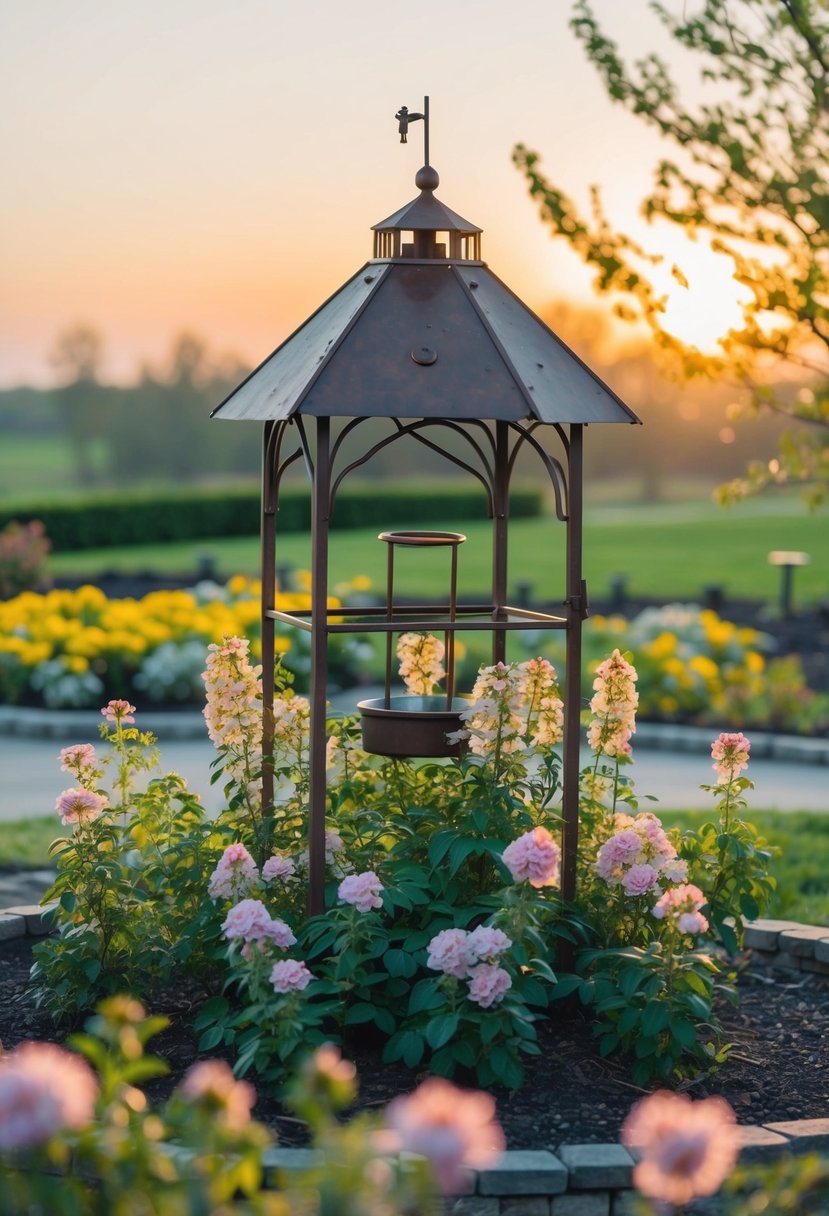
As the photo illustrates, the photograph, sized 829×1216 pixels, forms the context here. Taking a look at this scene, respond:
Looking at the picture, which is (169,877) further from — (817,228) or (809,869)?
(817,228)

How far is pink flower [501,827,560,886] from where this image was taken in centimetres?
345

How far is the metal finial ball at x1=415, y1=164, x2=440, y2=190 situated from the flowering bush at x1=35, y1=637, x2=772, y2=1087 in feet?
4.91

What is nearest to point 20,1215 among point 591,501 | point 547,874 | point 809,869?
point 547,874

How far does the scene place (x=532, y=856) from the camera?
344 cm

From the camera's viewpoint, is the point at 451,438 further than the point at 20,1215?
Yes

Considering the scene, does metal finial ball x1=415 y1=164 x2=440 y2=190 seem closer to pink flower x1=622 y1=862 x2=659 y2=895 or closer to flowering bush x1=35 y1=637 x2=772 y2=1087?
flowering bush x1=35 y1=637 x2=772 y2=1087

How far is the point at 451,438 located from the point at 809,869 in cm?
2300

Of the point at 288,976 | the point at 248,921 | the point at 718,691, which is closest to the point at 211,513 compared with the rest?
the point at 718,691

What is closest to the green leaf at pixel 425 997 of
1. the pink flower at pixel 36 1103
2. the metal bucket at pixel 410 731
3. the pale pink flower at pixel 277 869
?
the pale pink flower at pixel 277 869

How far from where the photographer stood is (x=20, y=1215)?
2176 mm

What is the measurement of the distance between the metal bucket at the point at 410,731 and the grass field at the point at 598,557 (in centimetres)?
1026

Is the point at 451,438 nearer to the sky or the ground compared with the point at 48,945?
nearer to the sky

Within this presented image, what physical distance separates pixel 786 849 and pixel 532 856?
3.52 meters

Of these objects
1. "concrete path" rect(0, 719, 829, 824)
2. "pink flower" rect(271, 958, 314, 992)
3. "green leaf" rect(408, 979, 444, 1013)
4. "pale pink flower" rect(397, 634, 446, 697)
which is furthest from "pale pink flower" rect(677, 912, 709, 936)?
"concrete path" rect(0, 719, 829, 824)
